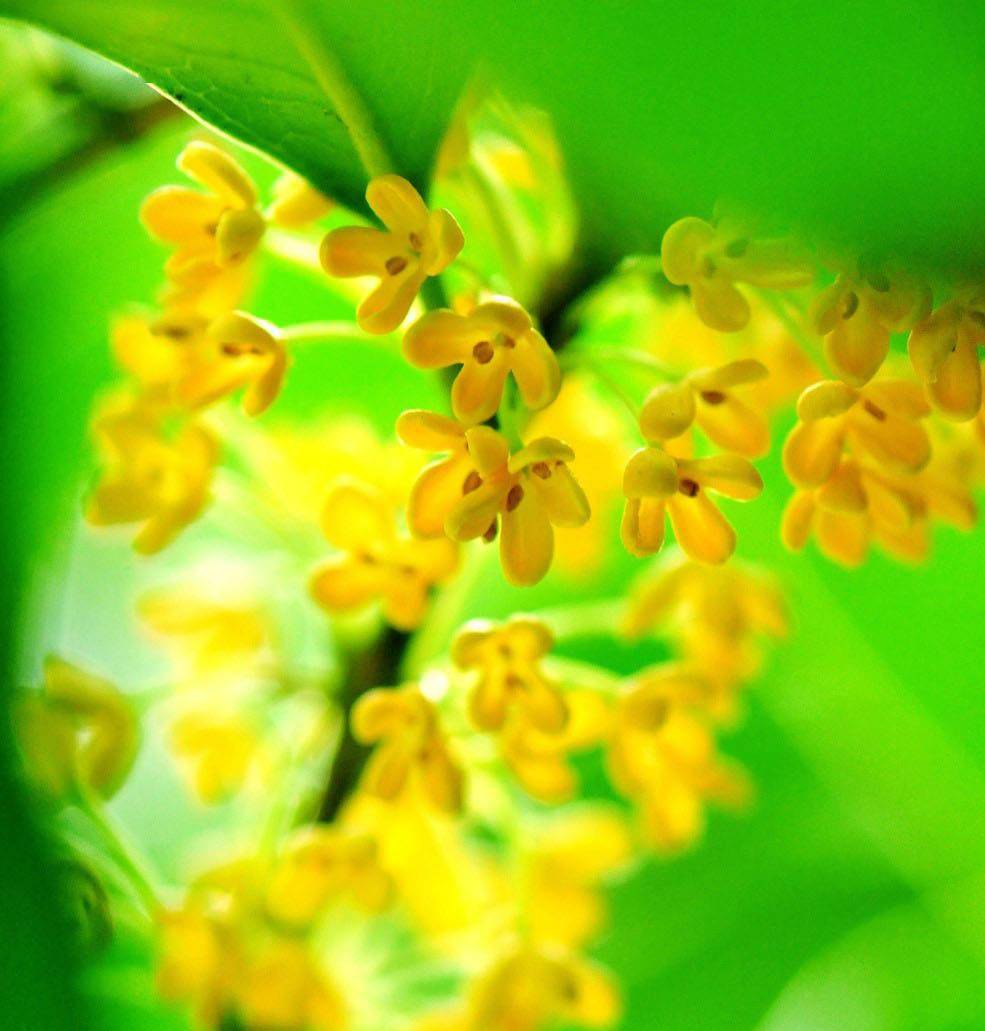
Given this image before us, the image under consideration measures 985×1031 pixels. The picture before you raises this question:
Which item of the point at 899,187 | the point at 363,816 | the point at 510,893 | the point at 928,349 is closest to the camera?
the point at 899,187

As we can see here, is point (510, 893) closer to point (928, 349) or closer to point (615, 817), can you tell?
point (615, 817)

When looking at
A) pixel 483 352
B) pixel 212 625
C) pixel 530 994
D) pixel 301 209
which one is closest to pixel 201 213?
pixel 301 209

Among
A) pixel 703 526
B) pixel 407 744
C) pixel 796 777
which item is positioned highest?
pixel 703 526

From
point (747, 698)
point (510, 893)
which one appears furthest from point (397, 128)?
point (747, 698)

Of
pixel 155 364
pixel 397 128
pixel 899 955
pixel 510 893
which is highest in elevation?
pixel 397 128

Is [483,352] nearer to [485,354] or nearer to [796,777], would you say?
[485,354]

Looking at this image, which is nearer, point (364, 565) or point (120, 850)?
point (364, 565)

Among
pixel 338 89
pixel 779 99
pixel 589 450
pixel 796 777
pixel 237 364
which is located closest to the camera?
pixel 779 99
